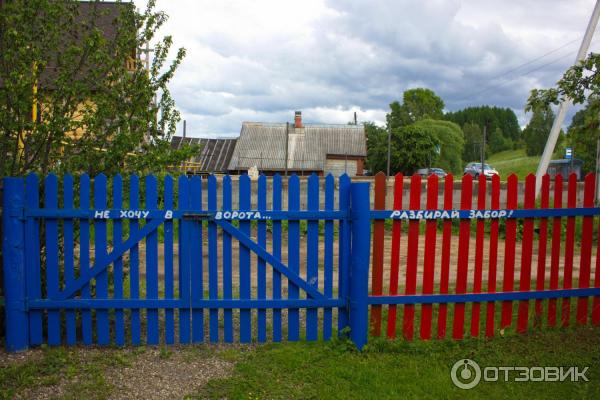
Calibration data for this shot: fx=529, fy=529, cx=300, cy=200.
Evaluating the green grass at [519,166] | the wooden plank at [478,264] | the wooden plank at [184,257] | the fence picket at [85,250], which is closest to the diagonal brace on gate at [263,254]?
the wooden plank at [184,257]

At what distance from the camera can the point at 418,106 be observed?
9300 centimetres

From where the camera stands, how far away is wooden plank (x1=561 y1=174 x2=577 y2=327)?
5.71m

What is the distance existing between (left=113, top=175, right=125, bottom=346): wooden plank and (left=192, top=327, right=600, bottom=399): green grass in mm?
1195

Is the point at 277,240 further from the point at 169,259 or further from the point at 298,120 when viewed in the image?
the point at 298,120

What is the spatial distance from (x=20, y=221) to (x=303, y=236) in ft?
27.5

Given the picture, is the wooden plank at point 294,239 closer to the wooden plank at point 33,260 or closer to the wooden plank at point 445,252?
the wooden plank at point 445,252

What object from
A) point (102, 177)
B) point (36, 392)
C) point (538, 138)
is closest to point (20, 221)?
point (102, 177)

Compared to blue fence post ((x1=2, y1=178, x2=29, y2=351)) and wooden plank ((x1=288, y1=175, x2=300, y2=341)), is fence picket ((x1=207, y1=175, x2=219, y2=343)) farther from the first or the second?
blue fence post ((x1=2, y1=178, x2=29, y2=351))

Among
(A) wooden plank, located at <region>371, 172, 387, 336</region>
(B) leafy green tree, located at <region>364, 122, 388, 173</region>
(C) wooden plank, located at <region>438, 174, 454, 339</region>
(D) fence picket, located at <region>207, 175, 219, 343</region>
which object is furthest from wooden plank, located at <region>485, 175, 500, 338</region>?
(B) leafy green tree, located at <region>364, 122, 388, 173</region>

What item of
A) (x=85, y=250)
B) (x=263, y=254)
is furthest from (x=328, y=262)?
(x=85, y=250)

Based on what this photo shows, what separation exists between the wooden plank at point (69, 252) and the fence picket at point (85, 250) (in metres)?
0.08

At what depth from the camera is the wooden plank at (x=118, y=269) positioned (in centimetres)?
508

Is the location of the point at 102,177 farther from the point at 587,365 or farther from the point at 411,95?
the point at 411,95

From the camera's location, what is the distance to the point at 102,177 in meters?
5.07
